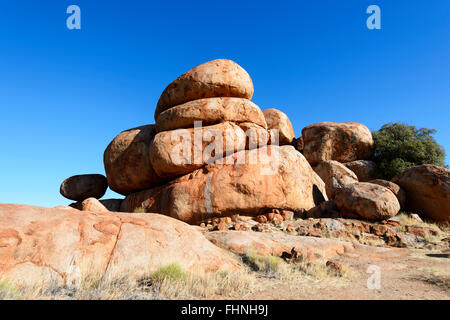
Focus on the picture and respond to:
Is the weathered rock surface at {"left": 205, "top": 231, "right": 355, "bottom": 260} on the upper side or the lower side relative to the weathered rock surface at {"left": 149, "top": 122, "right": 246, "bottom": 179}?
lower

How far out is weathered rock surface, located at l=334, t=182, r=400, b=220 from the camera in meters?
11.7

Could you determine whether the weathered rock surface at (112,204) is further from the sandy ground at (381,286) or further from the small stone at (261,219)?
the sandy ground at (381,286)

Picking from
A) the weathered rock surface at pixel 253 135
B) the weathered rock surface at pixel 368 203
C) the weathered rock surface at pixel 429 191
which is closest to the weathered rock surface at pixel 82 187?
the weathered rock surface at pixel 253 135

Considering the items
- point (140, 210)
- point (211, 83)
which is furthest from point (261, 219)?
point (211, 83)

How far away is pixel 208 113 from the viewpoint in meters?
14.5

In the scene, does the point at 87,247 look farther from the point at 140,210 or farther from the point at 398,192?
the point at 398,192

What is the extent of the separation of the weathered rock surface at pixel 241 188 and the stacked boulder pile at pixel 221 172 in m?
0.05

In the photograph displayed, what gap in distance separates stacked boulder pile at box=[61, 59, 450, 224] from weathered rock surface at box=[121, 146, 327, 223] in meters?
0.05

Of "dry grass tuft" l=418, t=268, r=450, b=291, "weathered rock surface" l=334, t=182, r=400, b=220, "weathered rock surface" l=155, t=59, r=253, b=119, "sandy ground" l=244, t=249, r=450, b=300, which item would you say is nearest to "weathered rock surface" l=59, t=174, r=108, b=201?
"weathered rock surface" l=155, t=59, r=253, b=119

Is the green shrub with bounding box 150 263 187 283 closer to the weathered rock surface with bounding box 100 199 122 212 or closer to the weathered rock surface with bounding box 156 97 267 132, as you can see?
the weathered rock surface with bounding box 156 97 267 132

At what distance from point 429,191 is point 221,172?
10.9 m

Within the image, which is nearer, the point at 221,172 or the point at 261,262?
the point at 261,262

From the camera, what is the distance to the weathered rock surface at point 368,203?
38.3ft

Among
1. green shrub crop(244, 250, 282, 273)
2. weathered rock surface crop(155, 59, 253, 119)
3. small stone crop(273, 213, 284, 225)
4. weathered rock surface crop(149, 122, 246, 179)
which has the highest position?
weathered rock surface crop(155, 59, 253, 119)
